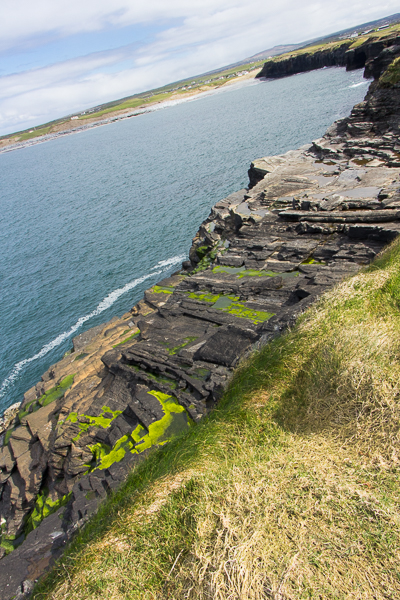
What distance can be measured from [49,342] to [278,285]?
70.9 feet

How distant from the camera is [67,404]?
17.3 metres

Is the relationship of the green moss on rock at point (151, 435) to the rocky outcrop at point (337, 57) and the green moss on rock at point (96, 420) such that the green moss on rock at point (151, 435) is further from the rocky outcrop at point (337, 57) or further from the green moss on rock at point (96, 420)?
the rocky outcrop at point (337, 57)

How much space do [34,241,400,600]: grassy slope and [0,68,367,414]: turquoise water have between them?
2381 cm

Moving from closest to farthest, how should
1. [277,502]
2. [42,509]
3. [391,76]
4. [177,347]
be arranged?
[277,502]
[42,509]
[177,347]
[391,76]

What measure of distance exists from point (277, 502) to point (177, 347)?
1050 cm

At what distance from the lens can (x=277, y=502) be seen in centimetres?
647

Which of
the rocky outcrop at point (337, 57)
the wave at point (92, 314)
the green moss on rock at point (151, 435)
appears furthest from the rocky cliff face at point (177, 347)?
the rocky outcrop at point (337, 57)

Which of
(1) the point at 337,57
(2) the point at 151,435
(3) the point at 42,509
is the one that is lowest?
(3) the point at 42,509

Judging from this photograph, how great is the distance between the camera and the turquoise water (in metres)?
34.4

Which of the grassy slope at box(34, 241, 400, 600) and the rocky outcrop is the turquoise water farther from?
the grassy slope at box(34, 241, 400, 600)

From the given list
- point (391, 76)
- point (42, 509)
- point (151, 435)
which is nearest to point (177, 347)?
point (151, 435)

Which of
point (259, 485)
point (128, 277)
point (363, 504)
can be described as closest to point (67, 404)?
point (259, 485)

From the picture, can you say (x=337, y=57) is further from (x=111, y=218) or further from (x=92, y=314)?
(x=92, y=314)

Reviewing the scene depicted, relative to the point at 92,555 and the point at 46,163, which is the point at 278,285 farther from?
the point at 46,163
